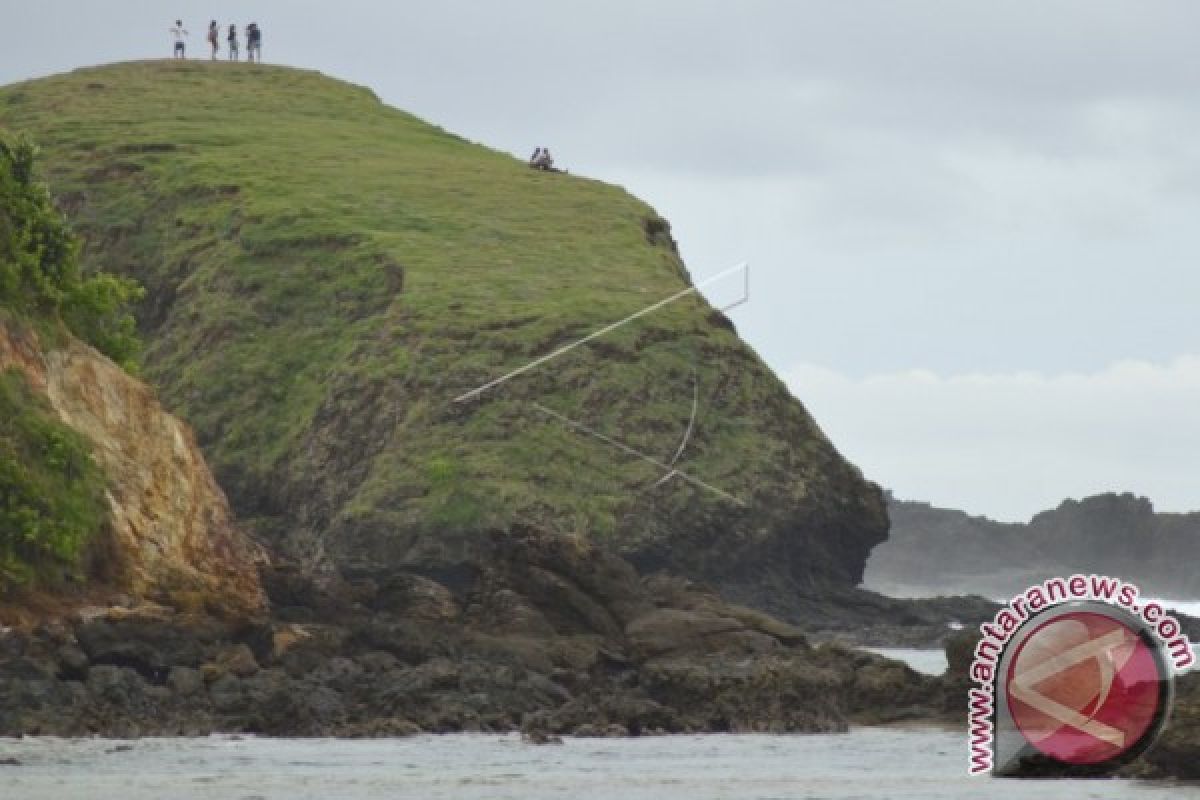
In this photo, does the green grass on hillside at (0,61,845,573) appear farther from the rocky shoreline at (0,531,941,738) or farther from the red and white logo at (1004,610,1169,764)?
the red and white logo at (1004,610,1169,764)

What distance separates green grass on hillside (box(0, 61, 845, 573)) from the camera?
102812mm

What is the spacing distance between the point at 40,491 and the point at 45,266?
1169 centimetres

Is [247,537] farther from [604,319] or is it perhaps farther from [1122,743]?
[604,319]

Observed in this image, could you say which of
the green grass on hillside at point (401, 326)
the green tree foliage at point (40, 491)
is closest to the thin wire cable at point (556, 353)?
the green grass on hillside at point (401, 326)

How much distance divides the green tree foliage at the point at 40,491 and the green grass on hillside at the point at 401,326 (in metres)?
38.1

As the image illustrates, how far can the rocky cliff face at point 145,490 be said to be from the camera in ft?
193

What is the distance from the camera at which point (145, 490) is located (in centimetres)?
6119

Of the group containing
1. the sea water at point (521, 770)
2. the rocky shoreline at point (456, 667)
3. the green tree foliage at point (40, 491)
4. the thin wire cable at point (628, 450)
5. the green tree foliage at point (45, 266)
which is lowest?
the sea water at point (521, 770)

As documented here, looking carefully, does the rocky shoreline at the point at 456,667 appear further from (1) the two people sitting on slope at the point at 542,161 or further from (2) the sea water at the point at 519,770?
(1) the two people sitting on slope at the point at 542,161

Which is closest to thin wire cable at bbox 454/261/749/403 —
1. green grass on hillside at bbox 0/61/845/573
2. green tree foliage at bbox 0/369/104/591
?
green grass on hillside at bbox 0/61/845/573

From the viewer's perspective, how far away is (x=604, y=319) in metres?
114

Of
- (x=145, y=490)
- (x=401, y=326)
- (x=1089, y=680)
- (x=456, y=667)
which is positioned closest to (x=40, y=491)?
(x=145, y=490)

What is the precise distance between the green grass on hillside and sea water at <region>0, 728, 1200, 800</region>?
4949cm

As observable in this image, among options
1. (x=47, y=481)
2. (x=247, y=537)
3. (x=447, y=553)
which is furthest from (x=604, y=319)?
(x=47, y=481)
